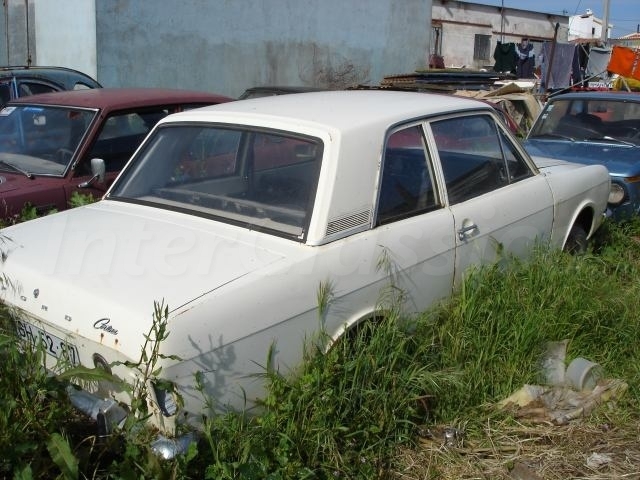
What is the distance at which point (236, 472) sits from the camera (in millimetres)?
2568

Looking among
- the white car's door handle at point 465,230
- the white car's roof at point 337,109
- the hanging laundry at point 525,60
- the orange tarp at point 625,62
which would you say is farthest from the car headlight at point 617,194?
the hanging laundry at point 525,60

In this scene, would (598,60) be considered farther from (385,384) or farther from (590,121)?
(385,384)

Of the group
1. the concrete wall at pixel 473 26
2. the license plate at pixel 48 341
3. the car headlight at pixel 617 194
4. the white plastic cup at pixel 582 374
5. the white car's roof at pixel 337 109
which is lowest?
the white plastic cup at pixel 582 374

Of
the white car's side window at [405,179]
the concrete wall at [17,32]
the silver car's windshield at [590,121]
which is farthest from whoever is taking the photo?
the concrete wall at [17,32]

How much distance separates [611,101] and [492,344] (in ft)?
16.1

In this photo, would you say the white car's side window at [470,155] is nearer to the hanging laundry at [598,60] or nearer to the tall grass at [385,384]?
the tall grass at [385,384]

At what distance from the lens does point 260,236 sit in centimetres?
327

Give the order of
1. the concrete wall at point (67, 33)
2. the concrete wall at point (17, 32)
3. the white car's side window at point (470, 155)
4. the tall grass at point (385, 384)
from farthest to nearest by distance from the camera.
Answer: the concrete wall at point (17, 32) → the concrete wall at point (67, 33) → the white car's side window at point (470, 155) → the tall grass at point (385, 384)

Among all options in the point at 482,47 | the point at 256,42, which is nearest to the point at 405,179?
the point at 256,42

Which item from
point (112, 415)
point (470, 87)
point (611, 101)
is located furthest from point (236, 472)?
point (470, 87)

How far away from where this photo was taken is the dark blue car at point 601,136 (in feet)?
21.0

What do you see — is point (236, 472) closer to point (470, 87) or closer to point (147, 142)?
point (147, 142)

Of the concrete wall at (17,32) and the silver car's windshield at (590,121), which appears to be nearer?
the silver car's windshield at (590,121)

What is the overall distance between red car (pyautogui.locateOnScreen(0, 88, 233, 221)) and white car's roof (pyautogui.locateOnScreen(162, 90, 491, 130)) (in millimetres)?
1362
